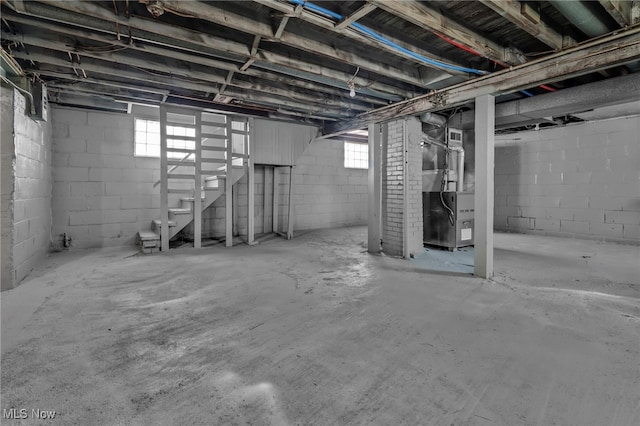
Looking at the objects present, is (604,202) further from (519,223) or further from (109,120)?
(109,120)

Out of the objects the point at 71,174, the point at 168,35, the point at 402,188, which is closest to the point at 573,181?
the point at 402,188

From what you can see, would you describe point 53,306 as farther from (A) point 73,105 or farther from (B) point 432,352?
(A) point 73,105

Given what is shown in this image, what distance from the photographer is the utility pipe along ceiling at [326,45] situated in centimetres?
236

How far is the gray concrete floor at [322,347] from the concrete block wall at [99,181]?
148 cm

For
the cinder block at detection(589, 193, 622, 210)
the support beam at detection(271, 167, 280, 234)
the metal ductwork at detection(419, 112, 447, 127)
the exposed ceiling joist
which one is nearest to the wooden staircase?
the support beam at detection(271, 167, 280, 234)

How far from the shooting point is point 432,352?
6.45 ft

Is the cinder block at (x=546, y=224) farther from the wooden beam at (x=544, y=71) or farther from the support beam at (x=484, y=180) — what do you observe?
the wooden beam at (x=544, y=71)

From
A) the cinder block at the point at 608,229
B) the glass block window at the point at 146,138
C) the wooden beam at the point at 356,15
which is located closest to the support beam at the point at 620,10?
the wooden beam at the point at 356,15

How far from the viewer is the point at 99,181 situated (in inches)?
204

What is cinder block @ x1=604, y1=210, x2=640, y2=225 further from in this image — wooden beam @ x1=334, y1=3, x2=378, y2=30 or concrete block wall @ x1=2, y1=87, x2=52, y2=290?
concrete block wall @ x1=2, y1=87, x2=52, y2=290

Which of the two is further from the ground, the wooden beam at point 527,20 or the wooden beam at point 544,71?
the wooden beam at point 527,20

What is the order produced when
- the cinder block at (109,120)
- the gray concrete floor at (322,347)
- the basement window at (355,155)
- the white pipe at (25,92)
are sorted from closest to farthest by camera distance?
the gray concrete floor at (322,347), the white pipe at (25,92), the cinder block at (109,120), the basement window at (355,155)

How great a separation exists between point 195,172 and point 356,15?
383cm

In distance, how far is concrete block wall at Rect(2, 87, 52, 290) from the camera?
3057 millimetres
